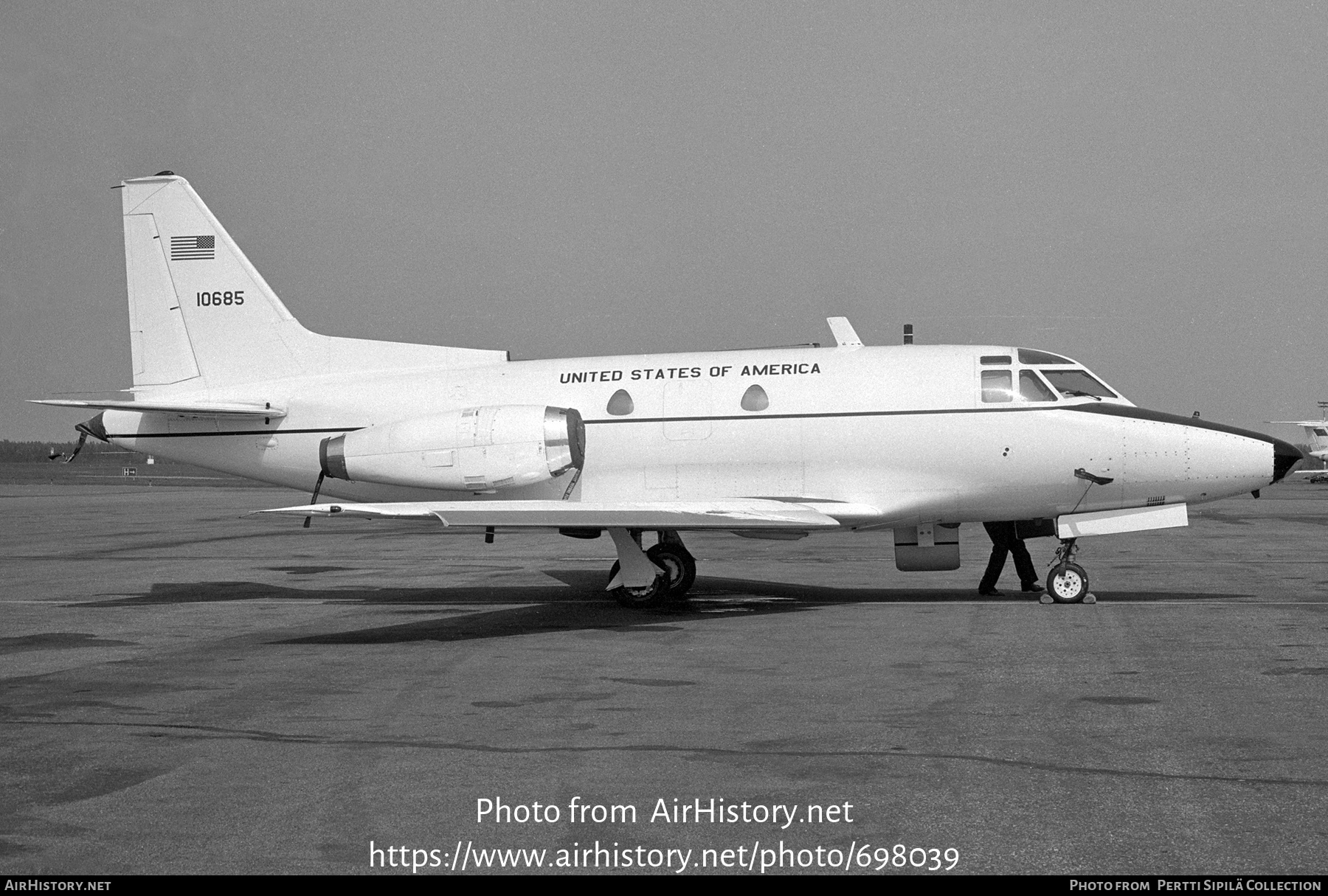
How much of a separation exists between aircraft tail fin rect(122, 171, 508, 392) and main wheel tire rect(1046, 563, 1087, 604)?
34.2 ft

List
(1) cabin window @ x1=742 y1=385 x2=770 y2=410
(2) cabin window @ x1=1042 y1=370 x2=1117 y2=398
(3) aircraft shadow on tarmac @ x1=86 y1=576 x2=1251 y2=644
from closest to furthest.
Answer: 1. (3) aircraft shadow on tarmac @ x1=86 y1=576 x2=1251 y2=644
2. (2) cabin window @ x1=1042 y1=370 x2=1117 y2=398
3. (1) cabin window @ x1=742 y1=385 x2=770 y2=410

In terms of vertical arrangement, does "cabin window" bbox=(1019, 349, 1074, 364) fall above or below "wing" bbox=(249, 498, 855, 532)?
above

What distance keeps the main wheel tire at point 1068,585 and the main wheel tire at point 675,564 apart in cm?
509

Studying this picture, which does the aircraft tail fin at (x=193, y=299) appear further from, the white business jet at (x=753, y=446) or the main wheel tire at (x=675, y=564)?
the main wheel tire at (x=675, y=564)

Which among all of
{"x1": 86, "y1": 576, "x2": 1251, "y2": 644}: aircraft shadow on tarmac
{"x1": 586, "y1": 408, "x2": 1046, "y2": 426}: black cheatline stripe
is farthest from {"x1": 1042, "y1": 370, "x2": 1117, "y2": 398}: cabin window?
{"x1": 86, "y1": 576, "x2": 1251, "y2": 644}: aircraft shadow on tarmac

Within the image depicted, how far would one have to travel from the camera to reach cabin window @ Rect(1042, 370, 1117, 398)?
18359mm

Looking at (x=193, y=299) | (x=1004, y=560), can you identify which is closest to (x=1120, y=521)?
(x=1004, y=560)

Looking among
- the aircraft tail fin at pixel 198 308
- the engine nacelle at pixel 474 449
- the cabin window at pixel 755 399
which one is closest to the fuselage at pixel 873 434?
the cabin window at pixel 755 399

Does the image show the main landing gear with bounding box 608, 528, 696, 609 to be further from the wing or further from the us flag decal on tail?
the us flag decal on tail

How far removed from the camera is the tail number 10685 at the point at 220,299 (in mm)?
21547

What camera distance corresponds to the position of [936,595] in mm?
19500
